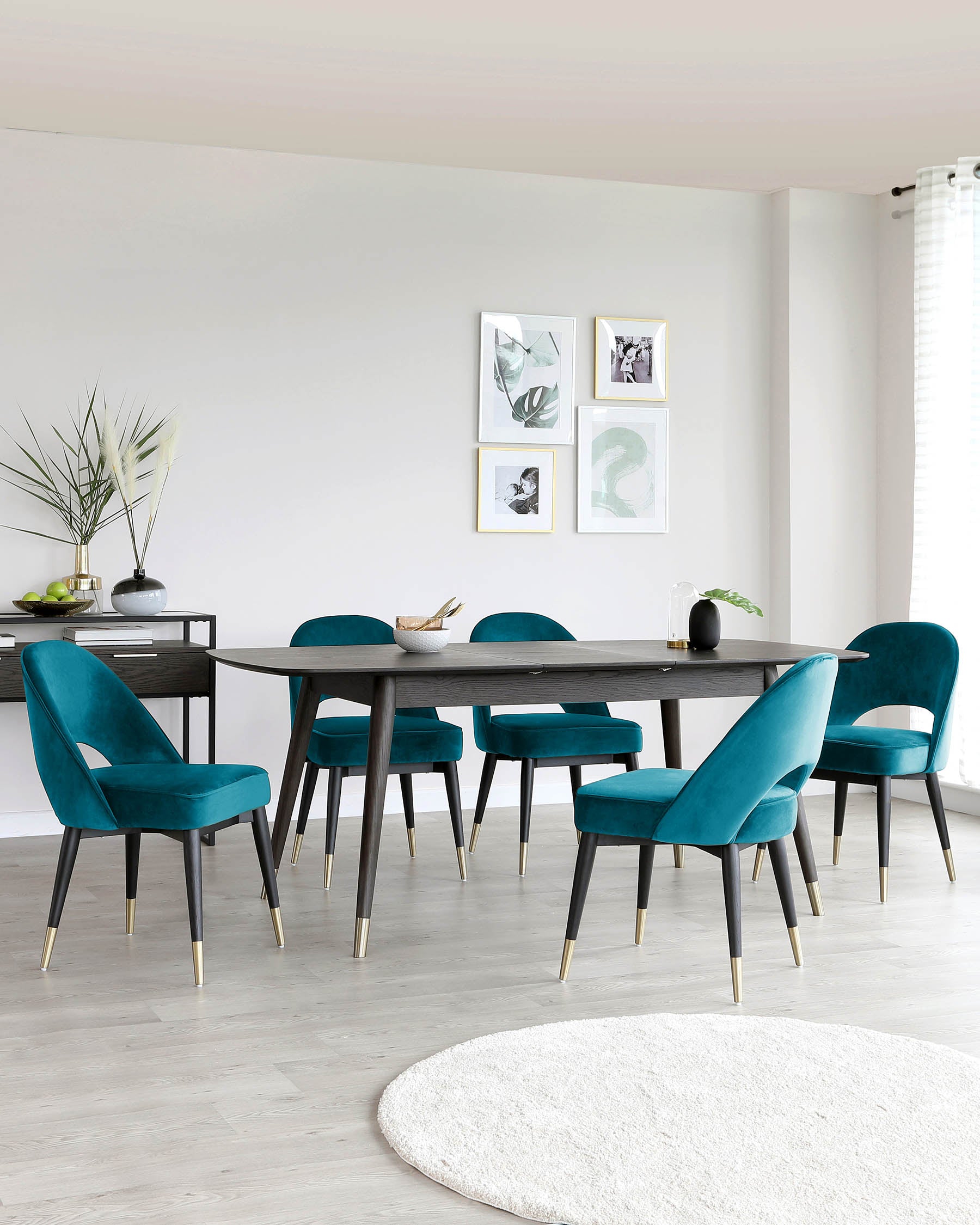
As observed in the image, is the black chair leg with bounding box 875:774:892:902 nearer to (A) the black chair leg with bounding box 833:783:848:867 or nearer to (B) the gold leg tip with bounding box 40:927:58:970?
(A) the black chair leg with bounding box 833:783:848:867

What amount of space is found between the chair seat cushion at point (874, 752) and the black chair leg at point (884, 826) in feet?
0.16

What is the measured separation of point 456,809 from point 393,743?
31cm

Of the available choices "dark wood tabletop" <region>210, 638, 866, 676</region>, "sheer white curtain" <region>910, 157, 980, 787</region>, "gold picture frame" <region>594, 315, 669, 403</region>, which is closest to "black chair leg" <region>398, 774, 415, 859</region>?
"dark wood tabletop" <region>210, 638, 866, 676</region>

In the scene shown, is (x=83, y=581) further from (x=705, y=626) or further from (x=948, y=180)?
(x=948, y=180)

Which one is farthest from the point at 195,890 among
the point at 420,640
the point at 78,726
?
the point at 420,640

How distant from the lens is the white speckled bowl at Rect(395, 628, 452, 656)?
12.9ft

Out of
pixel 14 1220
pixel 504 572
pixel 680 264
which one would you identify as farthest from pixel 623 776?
pixel 680 264

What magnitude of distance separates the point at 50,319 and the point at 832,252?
11.1ft

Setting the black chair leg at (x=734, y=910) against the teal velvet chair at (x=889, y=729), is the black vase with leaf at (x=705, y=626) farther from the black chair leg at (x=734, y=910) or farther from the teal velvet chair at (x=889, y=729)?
the black chair leg at (x=734, y=910)

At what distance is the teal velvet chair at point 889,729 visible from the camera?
4184 millimetres

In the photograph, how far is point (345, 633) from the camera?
4832 millimetres

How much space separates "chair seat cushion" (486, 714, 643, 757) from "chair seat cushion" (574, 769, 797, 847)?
3.33 feet

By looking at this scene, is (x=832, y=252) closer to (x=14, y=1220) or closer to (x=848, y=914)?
(x=848, y=914)

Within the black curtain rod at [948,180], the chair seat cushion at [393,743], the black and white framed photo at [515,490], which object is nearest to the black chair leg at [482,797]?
the chair seat cushion at [393,743]
